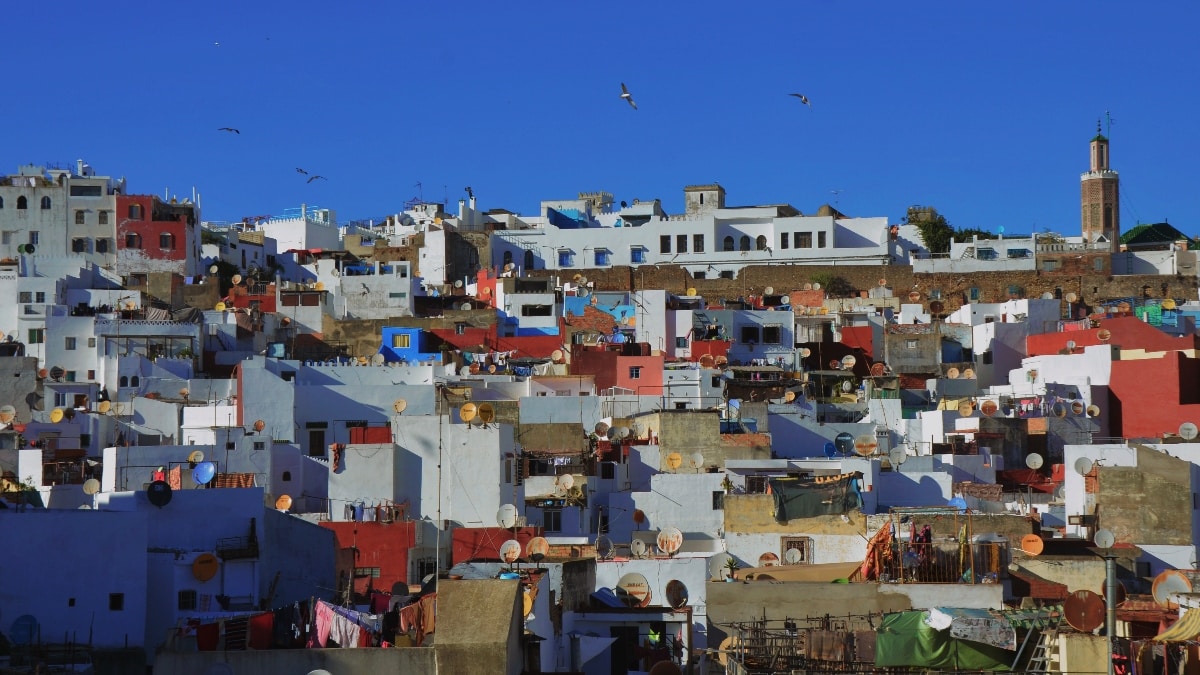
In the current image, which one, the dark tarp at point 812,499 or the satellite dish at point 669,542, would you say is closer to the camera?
the satellite dish at point 669,542

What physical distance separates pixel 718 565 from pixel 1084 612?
7073 millimetres

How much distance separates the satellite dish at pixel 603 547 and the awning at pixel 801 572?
6.33ft

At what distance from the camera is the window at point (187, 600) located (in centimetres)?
2042

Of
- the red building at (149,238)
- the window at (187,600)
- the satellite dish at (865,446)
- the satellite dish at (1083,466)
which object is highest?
the red building at (149,238)

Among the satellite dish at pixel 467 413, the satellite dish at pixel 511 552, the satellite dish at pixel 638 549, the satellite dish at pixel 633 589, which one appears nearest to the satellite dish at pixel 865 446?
the satellite dish at pixel 467 413

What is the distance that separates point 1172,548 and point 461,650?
13024 mm

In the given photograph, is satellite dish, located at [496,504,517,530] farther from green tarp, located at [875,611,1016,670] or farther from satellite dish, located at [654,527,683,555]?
green tarp, located at [875,611,1016,670]

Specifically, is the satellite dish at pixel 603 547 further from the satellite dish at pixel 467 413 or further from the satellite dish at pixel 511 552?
the satellite dish at pixel 511 552

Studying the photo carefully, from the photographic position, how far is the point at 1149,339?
4094 cm

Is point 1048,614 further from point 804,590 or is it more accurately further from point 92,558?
point 92,558

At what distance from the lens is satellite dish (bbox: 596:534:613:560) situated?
969 inches

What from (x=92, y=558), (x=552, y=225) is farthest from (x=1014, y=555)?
(x=552, y=225)

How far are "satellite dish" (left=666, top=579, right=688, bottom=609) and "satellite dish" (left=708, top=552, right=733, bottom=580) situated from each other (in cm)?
118

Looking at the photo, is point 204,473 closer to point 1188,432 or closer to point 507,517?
point 507,517
